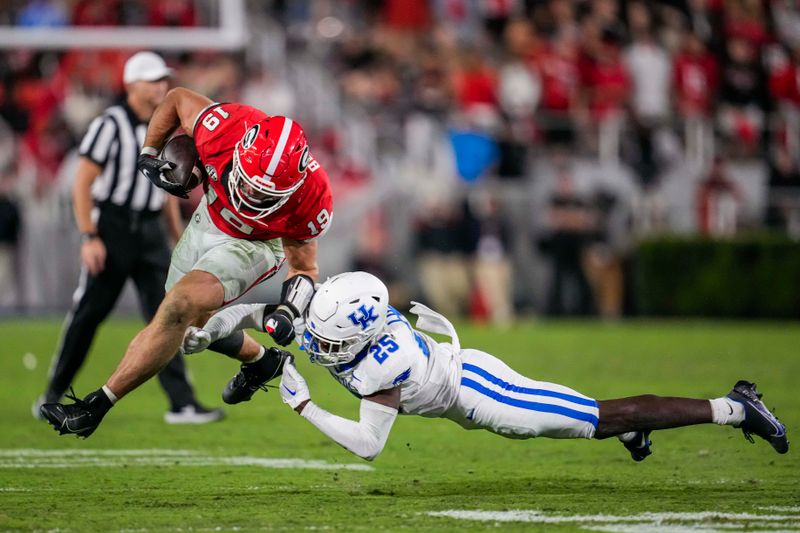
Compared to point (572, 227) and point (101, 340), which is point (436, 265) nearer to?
point (572, 227)

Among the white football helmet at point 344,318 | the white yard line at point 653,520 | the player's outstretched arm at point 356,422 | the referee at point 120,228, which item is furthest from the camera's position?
the referee at point 120,228

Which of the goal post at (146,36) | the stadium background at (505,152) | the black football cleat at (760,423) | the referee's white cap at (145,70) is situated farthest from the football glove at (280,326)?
the goal post at (146,36)

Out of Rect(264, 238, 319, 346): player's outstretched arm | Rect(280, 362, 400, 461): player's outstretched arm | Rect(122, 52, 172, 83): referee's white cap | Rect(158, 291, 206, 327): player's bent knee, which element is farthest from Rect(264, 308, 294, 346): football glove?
Rect(122, 52, 172, 83): referee's white cap

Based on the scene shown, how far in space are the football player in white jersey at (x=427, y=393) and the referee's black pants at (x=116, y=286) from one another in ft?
7.82

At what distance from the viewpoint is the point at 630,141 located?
1614 centimetres

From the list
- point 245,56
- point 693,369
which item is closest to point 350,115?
point 245,56

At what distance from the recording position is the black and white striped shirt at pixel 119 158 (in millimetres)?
7230

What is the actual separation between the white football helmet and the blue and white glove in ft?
0.49

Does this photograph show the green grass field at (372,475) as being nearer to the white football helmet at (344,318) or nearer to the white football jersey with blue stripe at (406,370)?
the white football jersey with blue stripe at (406,370)

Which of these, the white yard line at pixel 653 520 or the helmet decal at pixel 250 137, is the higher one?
the helmet decal at pixel 250 137

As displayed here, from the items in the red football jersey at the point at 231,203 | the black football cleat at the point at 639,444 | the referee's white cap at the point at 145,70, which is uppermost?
the referee's white cap at the point at 145,70

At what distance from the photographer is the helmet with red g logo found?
5.51m

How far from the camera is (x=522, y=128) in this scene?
15.8 m

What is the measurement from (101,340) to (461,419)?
7814 millimetres
